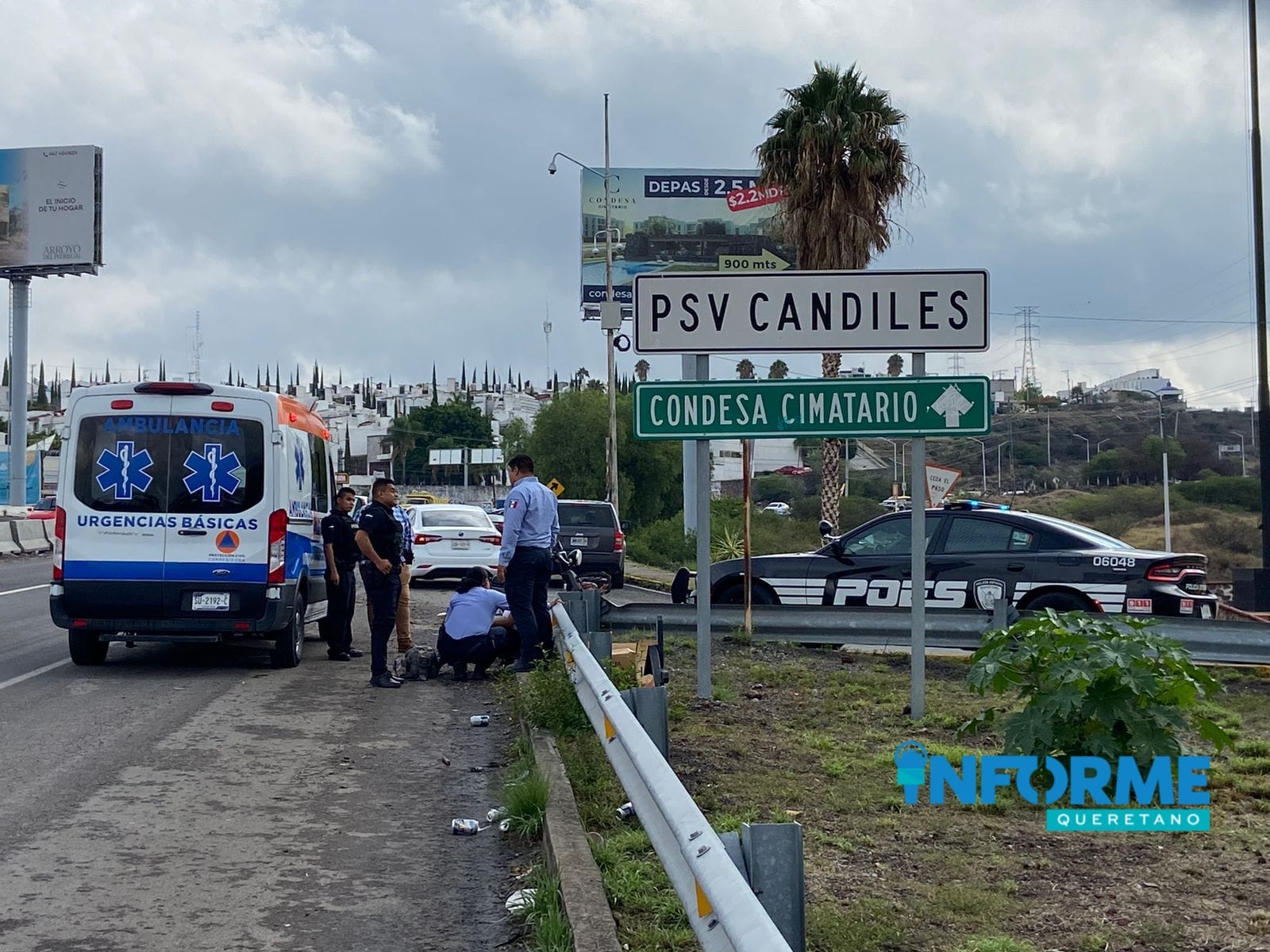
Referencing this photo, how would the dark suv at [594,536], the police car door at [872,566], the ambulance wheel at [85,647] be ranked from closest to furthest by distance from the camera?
the ambulance wheel at [85,647] < the police car door at [872,566] < the dark suv at [594,536]

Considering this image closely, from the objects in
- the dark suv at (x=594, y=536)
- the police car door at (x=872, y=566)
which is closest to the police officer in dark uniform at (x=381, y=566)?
the police car door at (x=872, y=566)

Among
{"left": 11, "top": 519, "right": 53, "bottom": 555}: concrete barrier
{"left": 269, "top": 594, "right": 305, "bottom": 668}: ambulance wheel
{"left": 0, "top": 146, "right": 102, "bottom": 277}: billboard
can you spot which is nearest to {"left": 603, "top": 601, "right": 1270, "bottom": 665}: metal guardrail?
{"left": 269, "top": 594, "right": 305, "bottom": 668}: ambulance wheel

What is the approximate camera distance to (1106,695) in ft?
19.9

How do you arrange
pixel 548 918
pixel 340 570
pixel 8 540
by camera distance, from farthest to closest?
pixel 8 540 < pixel 340 570 < pixel 548 918

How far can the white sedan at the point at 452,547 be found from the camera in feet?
78.2

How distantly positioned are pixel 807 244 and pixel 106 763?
70.6 feet

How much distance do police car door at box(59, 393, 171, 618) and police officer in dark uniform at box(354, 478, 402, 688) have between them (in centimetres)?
177

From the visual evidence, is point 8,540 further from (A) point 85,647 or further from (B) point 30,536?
(A) point 85,647

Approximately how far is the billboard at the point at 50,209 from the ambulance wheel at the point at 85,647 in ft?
179

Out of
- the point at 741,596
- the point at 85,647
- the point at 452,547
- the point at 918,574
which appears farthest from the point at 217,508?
the point at 452,547

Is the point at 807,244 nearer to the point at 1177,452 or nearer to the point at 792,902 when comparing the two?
the point at 792,902

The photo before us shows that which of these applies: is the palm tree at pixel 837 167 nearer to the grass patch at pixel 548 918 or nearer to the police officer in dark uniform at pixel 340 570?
the police officer in dark uniform at pixel 340 570

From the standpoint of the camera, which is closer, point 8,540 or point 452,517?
point 452,517

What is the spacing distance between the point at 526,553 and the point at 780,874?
819 cm
